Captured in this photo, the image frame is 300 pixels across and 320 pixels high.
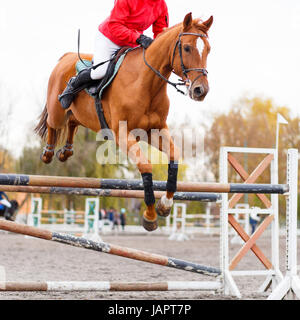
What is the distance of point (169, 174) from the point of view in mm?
4152

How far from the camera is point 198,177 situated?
99.3 feet

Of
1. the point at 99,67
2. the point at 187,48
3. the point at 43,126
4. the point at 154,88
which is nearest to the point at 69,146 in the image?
the point at 43,126

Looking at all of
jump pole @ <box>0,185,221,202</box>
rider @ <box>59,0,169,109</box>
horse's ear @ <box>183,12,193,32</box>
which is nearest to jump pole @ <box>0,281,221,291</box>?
jump pole @ <box>0,185,221,202</box>

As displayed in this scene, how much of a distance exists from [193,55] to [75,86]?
1.35 m

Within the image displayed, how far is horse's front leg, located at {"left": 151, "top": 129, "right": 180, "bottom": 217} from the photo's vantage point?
4.15 meters

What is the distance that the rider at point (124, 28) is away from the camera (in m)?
4.36

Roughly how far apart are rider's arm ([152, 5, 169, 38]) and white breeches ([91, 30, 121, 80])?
0.41m

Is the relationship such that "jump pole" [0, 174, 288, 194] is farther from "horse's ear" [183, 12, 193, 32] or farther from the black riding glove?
"horse's ear" [183, 12, 193, 32]

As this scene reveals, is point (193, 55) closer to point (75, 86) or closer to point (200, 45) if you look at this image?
point (200, 45)

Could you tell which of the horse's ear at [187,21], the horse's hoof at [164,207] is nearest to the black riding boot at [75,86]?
the horse's ear at [187,21]

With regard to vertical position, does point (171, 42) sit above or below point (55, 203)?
above
